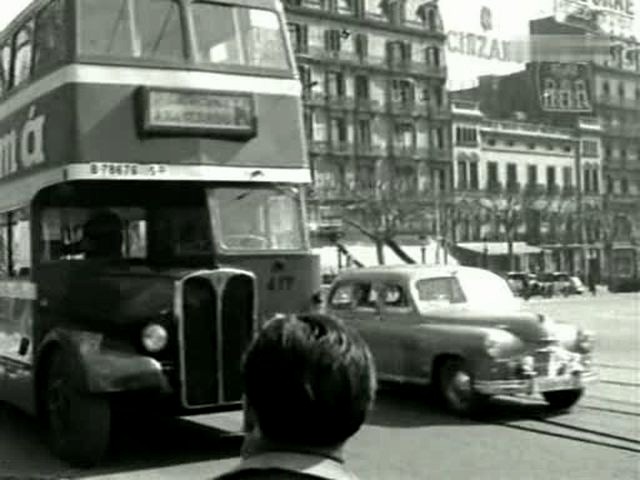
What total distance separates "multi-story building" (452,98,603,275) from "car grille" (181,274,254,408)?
6567 centimetres

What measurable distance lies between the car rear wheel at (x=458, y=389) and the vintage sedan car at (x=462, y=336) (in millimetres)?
10

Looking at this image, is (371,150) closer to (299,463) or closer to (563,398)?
(563,398)

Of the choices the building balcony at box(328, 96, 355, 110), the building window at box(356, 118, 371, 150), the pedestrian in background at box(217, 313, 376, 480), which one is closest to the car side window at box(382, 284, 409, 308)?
the pedestrian in background at box(217, 313, 376, 480)

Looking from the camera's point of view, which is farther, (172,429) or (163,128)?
(172,429)

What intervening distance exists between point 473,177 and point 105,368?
72842mm

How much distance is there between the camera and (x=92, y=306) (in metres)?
8.70

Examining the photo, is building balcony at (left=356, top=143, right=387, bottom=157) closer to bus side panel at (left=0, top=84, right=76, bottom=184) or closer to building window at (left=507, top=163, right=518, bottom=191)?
building window at (left=507, top=163, right=518, bottom=191)

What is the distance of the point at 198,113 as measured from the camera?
907 cm

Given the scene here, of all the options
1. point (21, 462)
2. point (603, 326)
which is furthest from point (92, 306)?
point (603, 326)

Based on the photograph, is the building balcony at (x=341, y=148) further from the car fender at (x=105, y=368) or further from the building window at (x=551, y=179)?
the car fender at (x=105, y=368)

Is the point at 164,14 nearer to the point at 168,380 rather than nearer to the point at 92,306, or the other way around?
the point at 92,306

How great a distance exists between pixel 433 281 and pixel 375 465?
411 centimetres

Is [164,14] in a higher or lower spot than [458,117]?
lower

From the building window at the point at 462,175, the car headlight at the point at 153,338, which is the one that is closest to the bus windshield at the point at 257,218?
the car headlight at the point at 153,338
